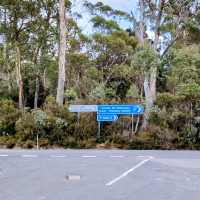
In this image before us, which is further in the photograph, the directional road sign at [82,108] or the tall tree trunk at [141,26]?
the tall tree trunk at [141,26]

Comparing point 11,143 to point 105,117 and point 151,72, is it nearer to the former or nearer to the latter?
point 105,117

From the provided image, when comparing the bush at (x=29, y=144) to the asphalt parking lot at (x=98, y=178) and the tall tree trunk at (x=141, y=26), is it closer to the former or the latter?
the asphalt parking lot at (x=98, y=178)

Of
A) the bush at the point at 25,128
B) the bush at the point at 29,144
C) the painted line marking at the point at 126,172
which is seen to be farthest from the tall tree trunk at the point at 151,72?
the painted line marking at the point at 126,172

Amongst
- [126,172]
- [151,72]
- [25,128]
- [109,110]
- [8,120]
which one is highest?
[151,72]

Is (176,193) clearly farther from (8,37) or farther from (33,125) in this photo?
(8,37)

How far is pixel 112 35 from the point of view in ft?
157

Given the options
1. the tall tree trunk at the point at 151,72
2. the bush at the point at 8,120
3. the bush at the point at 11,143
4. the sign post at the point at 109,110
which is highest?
the tall tree trunk at the point at 151,72

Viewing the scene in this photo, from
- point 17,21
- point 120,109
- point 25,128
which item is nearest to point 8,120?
point 25,128

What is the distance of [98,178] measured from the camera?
12.9m

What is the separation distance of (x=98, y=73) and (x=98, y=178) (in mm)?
34640

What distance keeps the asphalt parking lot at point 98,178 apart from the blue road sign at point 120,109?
21.7ft

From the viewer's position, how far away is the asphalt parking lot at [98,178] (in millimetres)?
10312

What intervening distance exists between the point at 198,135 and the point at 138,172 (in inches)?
437

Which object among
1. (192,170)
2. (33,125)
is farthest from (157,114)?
(192,170)
